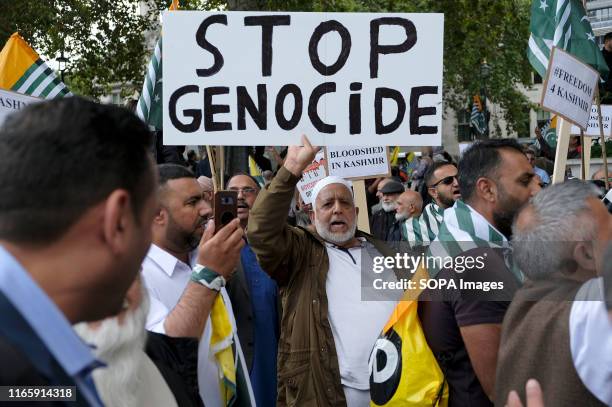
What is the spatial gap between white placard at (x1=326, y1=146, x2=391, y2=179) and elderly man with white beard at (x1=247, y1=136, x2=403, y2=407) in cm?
227

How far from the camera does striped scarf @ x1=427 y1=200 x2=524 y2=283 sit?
3680 mm

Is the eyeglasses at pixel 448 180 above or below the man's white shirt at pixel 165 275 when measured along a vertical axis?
above

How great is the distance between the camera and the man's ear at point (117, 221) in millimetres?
1565

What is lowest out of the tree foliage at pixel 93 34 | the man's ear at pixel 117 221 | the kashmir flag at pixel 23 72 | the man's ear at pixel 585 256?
the man's ear at pixel 585 256

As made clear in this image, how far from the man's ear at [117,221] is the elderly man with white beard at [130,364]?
0.85 meters

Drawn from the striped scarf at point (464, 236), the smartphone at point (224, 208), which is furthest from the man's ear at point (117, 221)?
the striped scarf at point (464, 236)

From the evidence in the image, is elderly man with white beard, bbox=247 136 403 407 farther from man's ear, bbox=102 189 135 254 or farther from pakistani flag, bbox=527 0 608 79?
pakistani flag, bbox=527 0 608 79

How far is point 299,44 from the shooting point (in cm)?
485

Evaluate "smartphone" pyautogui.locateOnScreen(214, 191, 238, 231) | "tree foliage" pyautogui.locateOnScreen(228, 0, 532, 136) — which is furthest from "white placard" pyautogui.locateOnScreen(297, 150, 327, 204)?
"tree foliage" pyautogui.locateOnScreen(228, 0, 532, 136)

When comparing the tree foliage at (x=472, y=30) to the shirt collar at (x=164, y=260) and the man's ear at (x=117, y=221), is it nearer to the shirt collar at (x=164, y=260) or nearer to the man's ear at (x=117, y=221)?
the shirt collar at (x=164, y=260)

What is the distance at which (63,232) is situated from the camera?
1.54 meters

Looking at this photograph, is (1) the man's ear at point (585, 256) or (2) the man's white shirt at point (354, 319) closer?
(1) the man's ear at point (585, 256)

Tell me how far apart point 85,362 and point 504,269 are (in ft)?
7.58

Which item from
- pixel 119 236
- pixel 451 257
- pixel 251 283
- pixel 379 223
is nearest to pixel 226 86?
pixel 251 283
